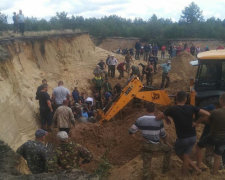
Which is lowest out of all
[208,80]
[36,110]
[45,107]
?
[36,110]

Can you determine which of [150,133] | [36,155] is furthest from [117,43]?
[36,155]

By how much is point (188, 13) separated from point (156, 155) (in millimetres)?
73000

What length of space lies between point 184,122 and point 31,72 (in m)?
9.64

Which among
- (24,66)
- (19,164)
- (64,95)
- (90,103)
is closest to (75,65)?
(24,66)

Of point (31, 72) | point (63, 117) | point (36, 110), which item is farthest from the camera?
point (31, 72)

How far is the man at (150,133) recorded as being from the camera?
512cm

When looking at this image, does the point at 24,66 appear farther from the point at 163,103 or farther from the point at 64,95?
the point at 163,103

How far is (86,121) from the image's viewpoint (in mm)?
9984

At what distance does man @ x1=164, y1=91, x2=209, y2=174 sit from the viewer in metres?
4.86

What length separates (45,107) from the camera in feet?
29.9

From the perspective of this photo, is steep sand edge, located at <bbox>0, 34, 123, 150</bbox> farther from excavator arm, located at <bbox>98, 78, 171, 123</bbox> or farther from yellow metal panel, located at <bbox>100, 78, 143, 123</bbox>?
yellow metal panel, located at <bbox>100, 78, 143, 123</bbox>

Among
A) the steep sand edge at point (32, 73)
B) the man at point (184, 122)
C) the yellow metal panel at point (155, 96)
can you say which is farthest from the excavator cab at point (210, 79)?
the steep sand edge at point (32, 73)

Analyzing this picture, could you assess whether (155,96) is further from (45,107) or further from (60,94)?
(45,107)

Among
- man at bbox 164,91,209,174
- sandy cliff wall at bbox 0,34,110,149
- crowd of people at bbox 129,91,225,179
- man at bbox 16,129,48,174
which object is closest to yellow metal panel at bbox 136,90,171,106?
sandy cliff wall at bbox 0,34,110,149
